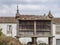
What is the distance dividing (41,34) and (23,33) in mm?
1794

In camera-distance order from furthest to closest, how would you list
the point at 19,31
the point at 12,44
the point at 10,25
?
the point at 10,25
the point at 19,31
the point at 12,44

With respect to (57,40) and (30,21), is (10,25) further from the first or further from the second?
(30,21)

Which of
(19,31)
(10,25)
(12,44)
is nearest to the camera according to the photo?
(12,44)

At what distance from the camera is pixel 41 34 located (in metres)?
28.1

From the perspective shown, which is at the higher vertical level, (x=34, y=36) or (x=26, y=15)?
(x=26, y=15)

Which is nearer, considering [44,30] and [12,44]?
[12,44]

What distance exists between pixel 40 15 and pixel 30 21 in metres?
1.42

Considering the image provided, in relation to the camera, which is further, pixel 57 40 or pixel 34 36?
pixel 57 40

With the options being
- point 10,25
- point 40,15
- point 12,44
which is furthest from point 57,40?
point 12,44

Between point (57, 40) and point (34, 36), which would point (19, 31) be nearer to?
point (34, 36)

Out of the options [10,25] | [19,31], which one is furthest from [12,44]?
[10,25]

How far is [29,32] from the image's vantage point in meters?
27.7

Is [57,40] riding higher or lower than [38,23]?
lower

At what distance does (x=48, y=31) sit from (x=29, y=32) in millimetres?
1905
